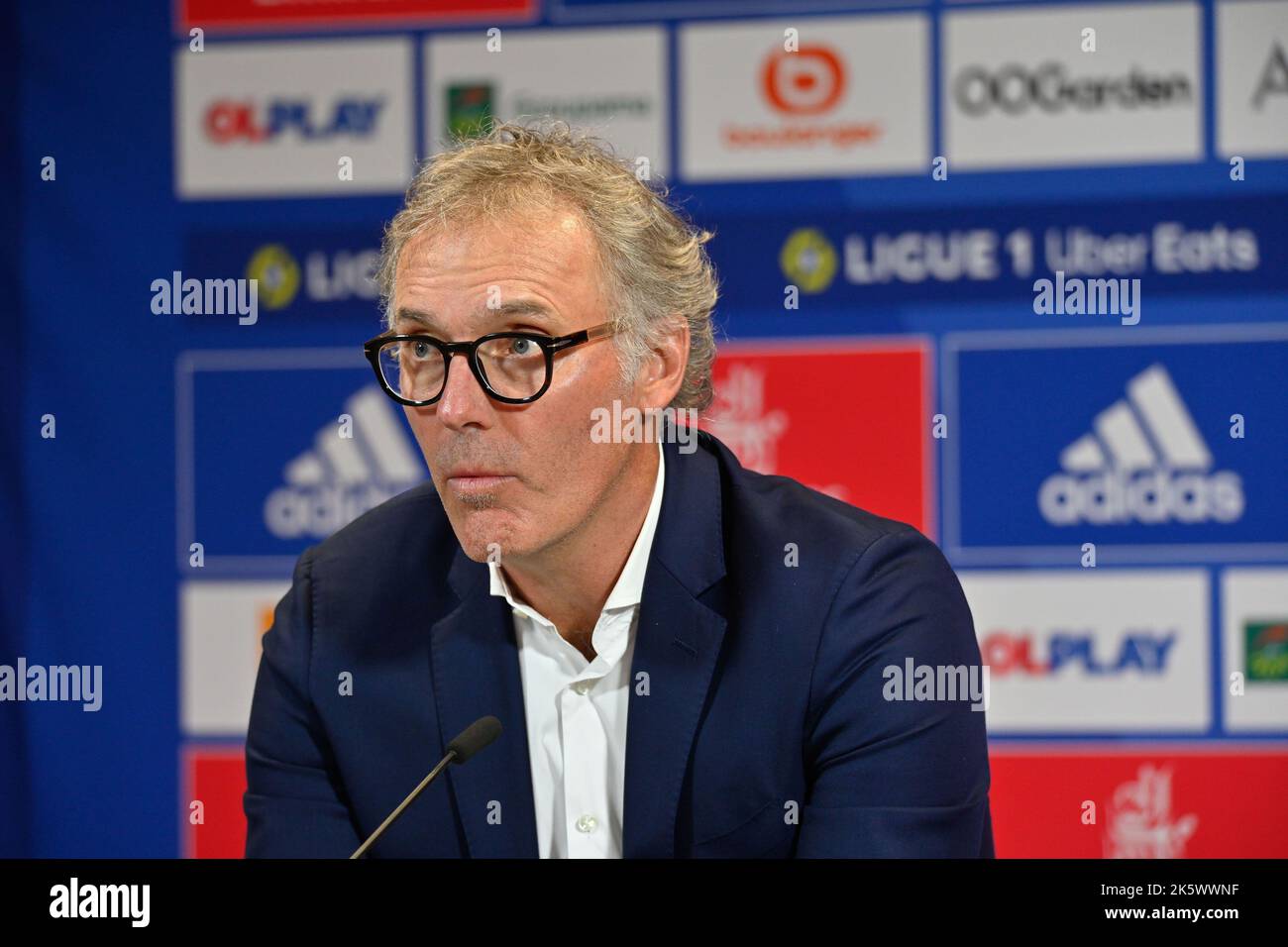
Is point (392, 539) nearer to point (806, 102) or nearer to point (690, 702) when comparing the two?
point (690, 702)

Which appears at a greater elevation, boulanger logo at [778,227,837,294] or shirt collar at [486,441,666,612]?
boulanger logo at [778,227,837,294]

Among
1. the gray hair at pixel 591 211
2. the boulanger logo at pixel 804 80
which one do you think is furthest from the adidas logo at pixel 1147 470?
the gray hair at pixel 591 211

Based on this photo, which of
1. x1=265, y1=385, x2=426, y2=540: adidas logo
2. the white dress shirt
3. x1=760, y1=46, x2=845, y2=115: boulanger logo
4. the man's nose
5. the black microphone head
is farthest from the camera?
x1=265, y1=385, x2=426, y2=540: adidas logo

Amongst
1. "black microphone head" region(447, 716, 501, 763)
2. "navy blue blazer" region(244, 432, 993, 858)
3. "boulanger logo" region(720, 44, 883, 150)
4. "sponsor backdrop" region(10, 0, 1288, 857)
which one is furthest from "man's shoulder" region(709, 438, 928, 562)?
"boulanger logo" region(720, 44, 883, 150)

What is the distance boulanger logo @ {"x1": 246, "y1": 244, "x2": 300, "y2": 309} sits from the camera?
131 inches

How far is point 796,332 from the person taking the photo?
3178 millimetres

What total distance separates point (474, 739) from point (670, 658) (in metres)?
0.31

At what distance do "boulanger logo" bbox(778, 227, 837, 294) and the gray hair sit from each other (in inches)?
52.6

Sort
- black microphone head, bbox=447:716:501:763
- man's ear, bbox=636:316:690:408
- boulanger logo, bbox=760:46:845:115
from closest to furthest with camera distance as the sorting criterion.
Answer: black microphone head, bbox=447:716:501:763, man's ear, bbox=636:316:690:408, boulanger logo, bbox=760:46:845:115

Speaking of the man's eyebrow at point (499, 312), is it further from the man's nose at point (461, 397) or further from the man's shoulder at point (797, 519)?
the man's shoulder at point (797, 519)

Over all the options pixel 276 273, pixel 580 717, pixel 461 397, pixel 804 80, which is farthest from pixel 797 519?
pixel 276 273

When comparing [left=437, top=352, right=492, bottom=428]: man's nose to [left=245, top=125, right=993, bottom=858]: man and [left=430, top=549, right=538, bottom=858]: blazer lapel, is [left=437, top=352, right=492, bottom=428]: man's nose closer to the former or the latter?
[left=245, top=125, right=993, bottom=858]: man

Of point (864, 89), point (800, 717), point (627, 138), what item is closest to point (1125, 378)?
point (864, 89)

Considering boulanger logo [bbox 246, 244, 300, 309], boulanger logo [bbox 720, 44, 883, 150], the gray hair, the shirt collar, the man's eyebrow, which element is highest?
boulanger logo [bbox 720, 44, 883, 150]
